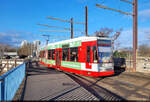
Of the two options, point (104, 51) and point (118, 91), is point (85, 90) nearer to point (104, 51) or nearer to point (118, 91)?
point (118, 91)

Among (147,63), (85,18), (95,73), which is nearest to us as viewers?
(95,73)

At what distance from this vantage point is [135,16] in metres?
15.2

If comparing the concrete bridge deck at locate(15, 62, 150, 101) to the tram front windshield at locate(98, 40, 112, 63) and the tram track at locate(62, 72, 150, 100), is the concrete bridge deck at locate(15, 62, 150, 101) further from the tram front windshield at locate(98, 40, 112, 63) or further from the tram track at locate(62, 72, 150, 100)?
the tram front windshield at locate(98, 40, 112, 63)

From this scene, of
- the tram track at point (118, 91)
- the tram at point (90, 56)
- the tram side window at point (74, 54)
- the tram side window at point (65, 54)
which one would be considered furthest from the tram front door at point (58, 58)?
the tram track at point (118, 91)

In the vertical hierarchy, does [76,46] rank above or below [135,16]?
below

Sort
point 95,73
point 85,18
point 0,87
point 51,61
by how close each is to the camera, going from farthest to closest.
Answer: point 85,18 < point 51,61 < point 95,73 < point 0,87

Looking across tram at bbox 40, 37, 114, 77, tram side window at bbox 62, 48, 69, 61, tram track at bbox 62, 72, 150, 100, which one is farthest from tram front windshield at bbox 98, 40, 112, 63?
tram side window at bbox 62, 48, 69, 61

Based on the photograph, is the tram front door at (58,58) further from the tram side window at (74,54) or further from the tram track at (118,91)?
the tram track at (118,91)

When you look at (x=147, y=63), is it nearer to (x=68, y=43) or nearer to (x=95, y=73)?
(x=95, y=73)

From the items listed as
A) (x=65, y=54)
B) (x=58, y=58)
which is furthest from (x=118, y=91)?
(x=58, y=58)

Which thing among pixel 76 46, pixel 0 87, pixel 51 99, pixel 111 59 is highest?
pixel 76 46

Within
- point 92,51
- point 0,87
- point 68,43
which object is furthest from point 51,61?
point 0,87

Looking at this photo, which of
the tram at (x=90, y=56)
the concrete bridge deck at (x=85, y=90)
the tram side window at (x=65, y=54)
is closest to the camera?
the concrete bridge deck at (x=85, y=90)

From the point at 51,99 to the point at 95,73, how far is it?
16.5 feet
